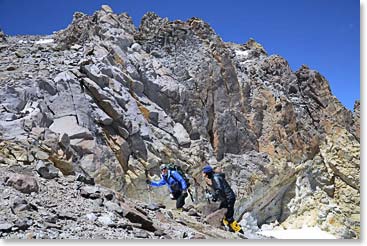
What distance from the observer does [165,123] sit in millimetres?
15656

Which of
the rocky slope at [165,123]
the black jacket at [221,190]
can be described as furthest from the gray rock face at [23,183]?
the black jacket at [221,190]

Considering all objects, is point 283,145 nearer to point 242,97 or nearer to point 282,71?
point 242,97

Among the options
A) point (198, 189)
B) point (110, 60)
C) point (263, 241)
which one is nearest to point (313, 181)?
point (198, 189)

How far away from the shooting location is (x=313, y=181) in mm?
20328

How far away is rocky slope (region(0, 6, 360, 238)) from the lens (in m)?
9.64

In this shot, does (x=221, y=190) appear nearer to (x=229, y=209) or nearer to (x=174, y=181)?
(x=229, y=209)

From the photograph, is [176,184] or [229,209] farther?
[176,184]

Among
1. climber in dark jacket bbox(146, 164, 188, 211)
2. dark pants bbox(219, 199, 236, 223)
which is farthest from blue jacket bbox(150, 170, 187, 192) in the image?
dark pants bbox(219, 199, 236, 223)

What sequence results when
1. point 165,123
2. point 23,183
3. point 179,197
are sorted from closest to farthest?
point 23,183
point 179,197
point 165,123

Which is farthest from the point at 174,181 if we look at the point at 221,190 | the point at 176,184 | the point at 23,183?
the point at 23,183

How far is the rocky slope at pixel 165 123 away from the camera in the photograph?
31.6 ft

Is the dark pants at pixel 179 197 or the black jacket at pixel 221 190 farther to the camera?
the dark pants at pixel 179 197

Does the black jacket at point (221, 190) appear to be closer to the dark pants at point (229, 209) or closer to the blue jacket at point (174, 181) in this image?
the dark pants at point (229, 209)

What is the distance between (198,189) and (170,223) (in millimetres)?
7147
